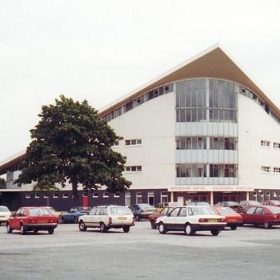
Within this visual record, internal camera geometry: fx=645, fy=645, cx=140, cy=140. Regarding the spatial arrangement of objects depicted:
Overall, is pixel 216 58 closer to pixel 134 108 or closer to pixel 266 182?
pixel 134 108

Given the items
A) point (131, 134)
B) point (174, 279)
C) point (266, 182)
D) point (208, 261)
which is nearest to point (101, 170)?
point (131, 134)

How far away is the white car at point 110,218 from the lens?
103 feet

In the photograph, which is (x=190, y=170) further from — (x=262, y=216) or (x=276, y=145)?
(x=262, y=216)

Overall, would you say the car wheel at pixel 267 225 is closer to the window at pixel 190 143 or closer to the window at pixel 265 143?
the window at pixel 190 143

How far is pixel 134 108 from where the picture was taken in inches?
2965

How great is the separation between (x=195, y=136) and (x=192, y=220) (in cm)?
4374

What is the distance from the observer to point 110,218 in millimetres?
31250

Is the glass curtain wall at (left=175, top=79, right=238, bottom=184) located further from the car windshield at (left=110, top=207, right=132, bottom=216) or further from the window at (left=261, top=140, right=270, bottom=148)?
the car windshield at (left=110, top=207, right=132, bottom=216)

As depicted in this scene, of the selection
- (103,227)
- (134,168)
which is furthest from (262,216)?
(134,168)

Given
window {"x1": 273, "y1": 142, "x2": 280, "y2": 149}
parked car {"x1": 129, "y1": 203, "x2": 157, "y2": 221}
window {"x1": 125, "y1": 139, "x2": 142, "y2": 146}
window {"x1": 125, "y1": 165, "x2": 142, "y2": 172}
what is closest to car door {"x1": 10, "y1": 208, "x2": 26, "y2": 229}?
parked car {"x1": 129, "y1": 203, "x2": 157, "y2": 221}

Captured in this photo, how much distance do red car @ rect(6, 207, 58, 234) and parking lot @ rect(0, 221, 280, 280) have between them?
6.23 meters

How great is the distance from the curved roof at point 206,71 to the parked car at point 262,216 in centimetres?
3522

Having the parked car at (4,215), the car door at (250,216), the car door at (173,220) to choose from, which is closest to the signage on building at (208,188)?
the parked car at (4,215)

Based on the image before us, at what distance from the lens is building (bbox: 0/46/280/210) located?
235 feet
